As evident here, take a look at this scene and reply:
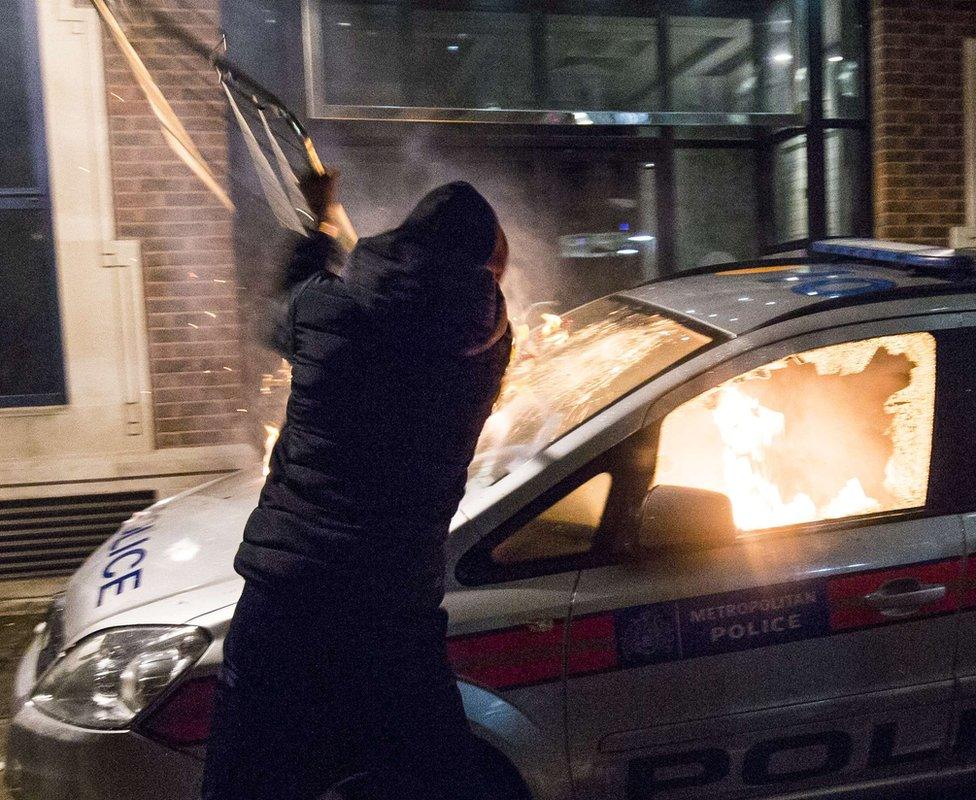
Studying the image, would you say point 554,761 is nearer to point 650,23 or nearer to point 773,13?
point 650,23

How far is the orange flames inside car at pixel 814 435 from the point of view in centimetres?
275

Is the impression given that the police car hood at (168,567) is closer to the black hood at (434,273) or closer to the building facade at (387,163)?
the black hood at (434,273)

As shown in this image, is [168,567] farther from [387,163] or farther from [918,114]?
[918,114]

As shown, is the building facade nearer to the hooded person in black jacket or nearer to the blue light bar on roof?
the blue light bar on roof

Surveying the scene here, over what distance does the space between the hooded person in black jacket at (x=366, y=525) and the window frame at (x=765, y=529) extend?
1.29 feet

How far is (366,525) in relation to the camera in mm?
1920

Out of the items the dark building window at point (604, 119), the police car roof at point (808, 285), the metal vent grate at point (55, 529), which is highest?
the dark building window at point (604, 119)

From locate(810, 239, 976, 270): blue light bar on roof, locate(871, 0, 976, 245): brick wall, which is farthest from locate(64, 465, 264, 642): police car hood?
locate(871, 0, 976, 245): brick wall

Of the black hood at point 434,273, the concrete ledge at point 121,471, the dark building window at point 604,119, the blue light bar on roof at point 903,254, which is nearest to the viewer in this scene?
the black hood at point 434,273

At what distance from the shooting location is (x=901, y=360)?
278 centimetres

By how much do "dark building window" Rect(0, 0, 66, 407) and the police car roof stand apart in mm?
3974

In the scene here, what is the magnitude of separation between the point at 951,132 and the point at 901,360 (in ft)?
16.6

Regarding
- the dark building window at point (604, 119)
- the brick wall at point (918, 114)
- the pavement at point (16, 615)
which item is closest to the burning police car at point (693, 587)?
the pavement at point (16, 615)

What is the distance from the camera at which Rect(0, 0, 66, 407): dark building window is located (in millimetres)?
5645
